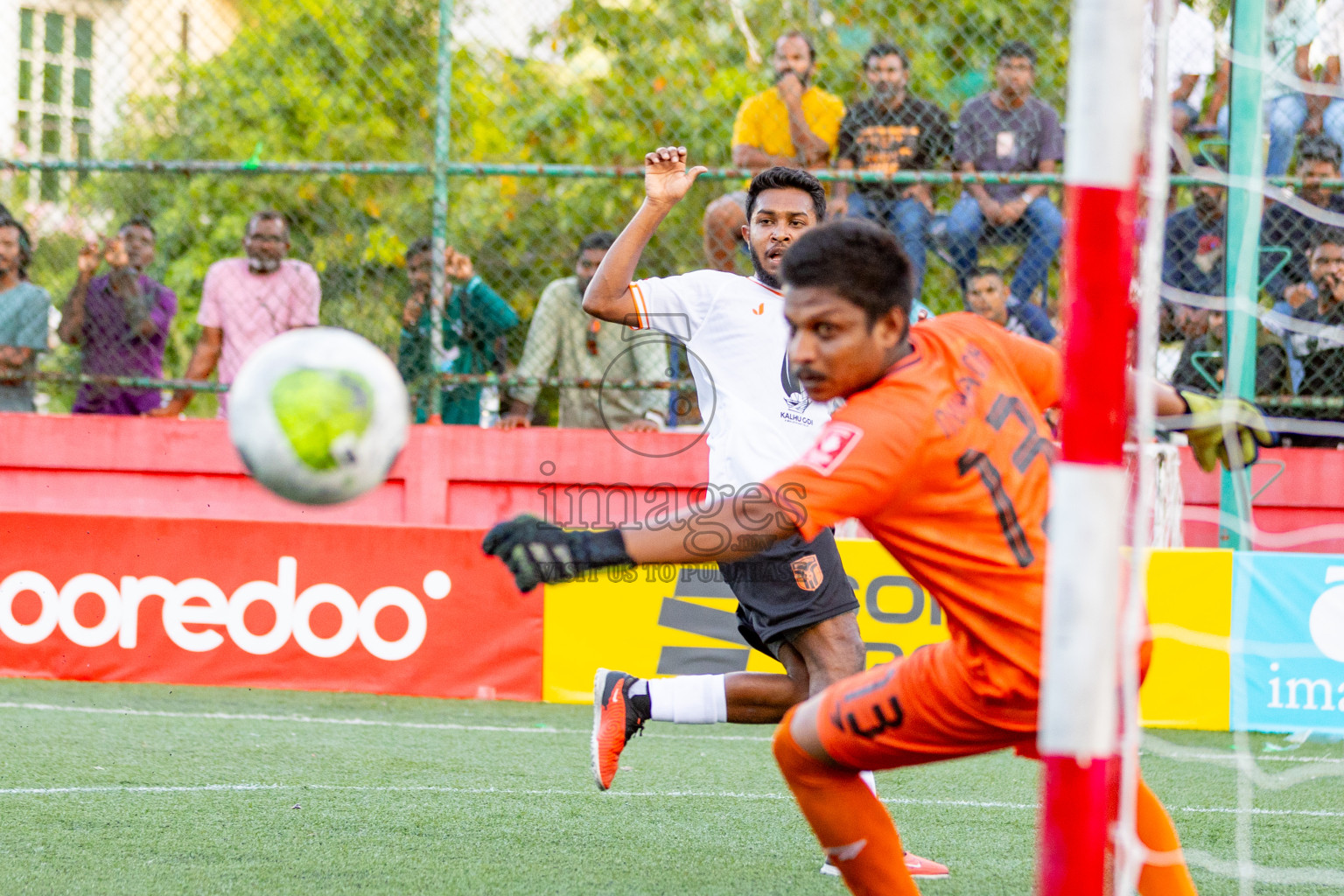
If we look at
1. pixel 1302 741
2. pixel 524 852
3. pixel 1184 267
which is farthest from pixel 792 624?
pixel 1184 267

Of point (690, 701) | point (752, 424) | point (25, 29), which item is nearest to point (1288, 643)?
point (690, 701)

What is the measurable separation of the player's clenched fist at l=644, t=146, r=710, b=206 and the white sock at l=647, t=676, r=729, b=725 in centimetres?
157

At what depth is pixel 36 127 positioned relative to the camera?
11336 mm

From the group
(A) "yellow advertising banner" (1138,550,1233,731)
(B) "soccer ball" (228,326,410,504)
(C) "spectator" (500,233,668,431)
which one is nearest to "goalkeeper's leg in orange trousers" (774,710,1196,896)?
(B) "soccer ball" (228,326,410,504)

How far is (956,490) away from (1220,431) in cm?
83

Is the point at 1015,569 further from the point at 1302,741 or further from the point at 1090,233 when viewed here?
the point at 1302,741

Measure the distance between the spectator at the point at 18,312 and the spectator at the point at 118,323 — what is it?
163 millimetres

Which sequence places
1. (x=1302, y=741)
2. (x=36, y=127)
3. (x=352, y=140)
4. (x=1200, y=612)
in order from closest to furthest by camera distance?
(x=1302, y=741), (x=1200, y=612), (x=36, y=127), (x=352, y=140)

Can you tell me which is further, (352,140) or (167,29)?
(352,140)

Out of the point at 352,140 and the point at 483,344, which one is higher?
the point at 352,140

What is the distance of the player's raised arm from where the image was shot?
4.50m

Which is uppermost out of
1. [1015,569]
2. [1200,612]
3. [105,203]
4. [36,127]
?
[36,127]

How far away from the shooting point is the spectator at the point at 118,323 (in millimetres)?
8859

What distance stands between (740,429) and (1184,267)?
4103 mm
